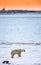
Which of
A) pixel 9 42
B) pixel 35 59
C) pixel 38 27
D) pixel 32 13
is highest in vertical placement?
pixel 32 13

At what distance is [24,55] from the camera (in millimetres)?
1028

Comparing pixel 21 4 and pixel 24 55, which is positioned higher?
pixel 21 4

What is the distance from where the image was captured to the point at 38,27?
1046 millimetres

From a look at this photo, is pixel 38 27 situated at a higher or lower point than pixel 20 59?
higher

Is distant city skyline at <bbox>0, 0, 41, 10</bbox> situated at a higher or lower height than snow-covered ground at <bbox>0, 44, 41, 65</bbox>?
higher

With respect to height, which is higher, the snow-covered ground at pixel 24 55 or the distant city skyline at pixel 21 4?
the distant city skyline at pixel 21 4

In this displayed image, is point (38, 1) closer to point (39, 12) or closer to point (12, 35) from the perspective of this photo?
point (39, 12)

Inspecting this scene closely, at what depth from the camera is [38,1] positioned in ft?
3.36

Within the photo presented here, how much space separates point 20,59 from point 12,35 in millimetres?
187

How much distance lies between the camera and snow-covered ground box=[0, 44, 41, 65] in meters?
1.02

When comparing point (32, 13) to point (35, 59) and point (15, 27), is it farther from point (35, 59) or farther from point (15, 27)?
point (35, 59)

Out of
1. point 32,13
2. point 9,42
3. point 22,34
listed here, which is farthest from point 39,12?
point 9,42

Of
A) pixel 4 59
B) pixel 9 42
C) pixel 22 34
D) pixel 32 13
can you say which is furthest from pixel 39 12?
pixel 4 59

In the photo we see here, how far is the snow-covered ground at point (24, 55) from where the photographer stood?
1016 millimetres
